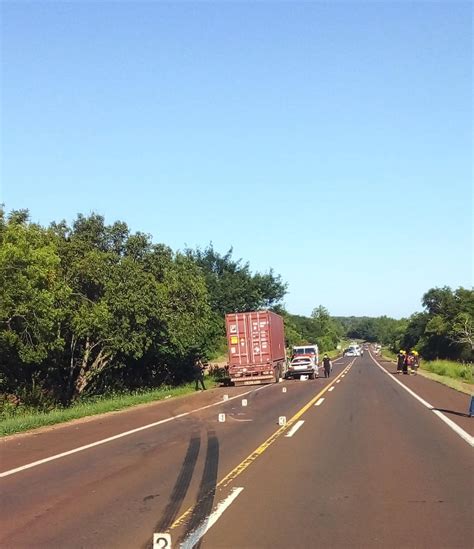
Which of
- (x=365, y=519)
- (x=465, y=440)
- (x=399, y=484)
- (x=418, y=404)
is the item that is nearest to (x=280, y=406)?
(x=418, y=404)

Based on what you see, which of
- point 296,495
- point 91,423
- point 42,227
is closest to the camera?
point 296,495

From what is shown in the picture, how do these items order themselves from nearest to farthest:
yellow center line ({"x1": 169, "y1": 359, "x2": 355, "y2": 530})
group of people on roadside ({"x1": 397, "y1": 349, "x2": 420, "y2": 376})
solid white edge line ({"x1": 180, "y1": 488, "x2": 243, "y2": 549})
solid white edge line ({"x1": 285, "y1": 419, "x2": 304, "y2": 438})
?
solid white edge line ({"x1": 180, "y1": 488, "x2": 243, "y2": 549}), yellow center line ({"x1": 169, "y1": 359, "x2": 355, "y2": 530}), solid white edge line ({"x1": 285, "y1": 419, "x2": 304, "y2": 438}), group of people on roadside ({"x1": 397, "y1": 349, "x2": 420, "y2": 376})

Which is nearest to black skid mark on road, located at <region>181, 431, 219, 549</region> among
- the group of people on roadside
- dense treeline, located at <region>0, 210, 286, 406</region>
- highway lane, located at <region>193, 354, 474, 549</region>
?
highway lane, located at <region>193, 354, 474, 549</region>

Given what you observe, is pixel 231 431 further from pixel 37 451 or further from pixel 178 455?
pixel 37 451

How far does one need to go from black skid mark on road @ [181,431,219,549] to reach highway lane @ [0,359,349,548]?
0.01 meters

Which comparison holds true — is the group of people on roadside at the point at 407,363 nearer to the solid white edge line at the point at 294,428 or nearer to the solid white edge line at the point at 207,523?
the solid white edge line at the point at 294,428

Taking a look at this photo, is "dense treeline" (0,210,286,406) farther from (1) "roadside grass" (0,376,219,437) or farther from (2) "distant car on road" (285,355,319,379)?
(2) "distant car on road" (285,355,319,379)

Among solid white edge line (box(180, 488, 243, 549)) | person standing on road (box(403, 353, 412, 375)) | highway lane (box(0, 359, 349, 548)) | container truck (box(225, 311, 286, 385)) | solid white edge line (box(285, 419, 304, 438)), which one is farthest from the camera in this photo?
person standing on road (box(403, 353, 412, 375))

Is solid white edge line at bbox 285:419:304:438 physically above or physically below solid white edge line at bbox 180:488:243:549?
below

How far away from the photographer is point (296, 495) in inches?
307

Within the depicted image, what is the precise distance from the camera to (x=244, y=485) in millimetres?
8383

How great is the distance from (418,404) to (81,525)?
15788 millimetres

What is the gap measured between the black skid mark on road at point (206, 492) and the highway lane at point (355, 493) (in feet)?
0.65

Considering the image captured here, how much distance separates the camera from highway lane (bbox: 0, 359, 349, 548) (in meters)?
6.53
